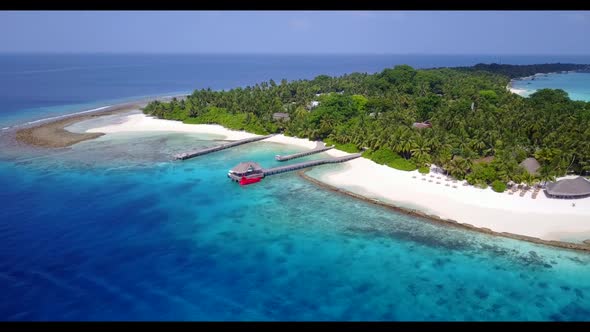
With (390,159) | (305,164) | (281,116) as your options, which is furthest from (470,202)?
(281,116)

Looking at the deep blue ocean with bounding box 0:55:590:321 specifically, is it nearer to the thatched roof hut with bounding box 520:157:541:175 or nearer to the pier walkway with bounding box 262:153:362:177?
the pier walkway with bounding box 262:153:362:177

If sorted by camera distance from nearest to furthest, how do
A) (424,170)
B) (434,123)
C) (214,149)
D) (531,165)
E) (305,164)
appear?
1. (531,165)
2. (424,170)
3. (305,164)
4. (434,123)
5. (214,149)

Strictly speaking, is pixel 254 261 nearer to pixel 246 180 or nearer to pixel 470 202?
pixel 246 180

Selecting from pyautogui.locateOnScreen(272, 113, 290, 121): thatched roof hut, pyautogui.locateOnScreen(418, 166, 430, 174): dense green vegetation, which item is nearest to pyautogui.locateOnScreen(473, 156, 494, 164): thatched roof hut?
pyautogui.locateOnScreen(418, 166, 430, 174): dense green vegetation

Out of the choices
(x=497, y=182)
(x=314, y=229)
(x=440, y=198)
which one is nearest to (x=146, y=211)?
(x=314, y=229)

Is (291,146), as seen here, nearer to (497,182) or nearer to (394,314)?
(497,182)

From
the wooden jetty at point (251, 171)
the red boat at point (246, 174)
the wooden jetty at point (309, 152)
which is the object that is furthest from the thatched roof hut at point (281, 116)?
the red boat at point (246, 174)
